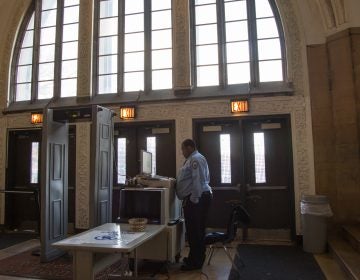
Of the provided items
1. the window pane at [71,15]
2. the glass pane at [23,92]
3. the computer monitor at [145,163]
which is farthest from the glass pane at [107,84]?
the computer monitor at [145,163]

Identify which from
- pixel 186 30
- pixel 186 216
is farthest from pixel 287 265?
pixel 186 30

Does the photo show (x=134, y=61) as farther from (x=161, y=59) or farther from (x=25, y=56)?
(x=25, y=56)

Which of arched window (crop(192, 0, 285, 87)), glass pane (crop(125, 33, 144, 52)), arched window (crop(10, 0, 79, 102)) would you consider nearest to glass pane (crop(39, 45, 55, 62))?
arched window (crop(10, 0, 79, 102))

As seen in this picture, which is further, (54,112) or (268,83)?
(268,83)

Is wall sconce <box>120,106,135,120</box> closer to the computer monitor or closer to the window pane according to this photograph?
the computer monitor

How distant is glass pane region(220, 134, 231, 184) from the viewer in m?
5.71

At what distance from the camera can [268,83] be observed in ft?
18.8

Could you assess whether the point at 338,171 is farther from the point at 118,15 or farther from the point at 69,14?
the point at 69,14

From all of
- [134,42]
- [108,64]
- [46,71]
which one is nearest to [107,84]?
[108,64]

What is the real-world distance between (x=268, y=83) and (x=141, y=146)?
8.25ft

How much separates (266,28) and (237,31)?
0.50 m

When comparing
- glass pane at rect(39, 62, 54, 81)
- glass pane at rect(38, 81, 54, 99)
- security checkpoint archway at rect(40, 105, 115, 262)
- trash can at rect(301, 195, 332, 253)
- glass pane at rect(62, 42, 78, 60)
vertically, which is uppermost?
glass pane at rect(62, 42, 78, 60)

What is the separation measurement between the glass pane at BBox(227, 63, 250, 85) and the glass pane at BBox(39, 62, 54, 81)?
11.7ft

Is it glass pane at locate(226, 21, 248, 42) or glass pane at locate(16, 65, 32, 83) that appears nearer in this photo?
glass pane at locate(226, 21, 248, 42)
